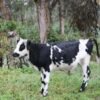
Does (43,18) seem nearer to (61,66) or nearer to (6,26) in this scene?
(6,26)

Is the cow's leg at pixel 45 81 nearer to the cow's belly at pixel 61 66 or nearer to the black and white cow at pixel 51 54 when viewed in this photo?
the black and white cow at pixel 51 54

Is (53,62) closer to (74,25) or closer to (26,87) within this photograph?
(26,87)

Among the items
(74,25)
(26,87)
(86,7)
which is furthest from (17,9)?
(26,87)

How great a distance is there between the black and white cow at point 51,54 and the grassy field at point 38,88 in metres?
0.30

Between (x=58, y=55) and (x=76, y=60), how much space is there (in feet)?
1.66

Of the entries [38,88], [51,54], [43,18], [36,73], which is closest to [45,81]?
[51,54]

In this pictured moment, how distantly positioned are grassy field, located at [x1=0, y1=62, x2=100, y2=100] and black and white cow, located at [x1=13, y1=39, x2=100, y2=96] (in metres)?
0.30

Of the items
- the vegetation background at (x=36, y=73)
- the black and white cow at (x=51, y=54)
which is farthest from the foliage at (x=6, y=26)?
the black and white cow at (x=51, y=54)

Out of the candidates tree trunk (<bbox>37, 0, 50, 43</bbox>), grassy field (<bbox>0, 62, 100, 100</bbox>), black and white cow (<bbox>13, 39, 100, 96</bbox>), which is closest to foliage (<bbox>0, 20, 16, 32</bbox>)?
tree trunk (<bbox>37, 0, 50, 43</bbox>)

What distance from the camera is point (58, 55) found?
9.05m

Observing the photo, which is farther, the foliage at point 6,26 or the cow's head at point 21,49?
the foliage at point 6,26

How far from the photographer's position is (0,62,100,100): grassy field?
29.4 feet

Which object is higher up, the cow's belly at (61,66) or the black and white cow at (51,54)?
the black and white cow at (51,54)

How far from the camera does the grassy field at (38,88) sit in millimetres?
8961
